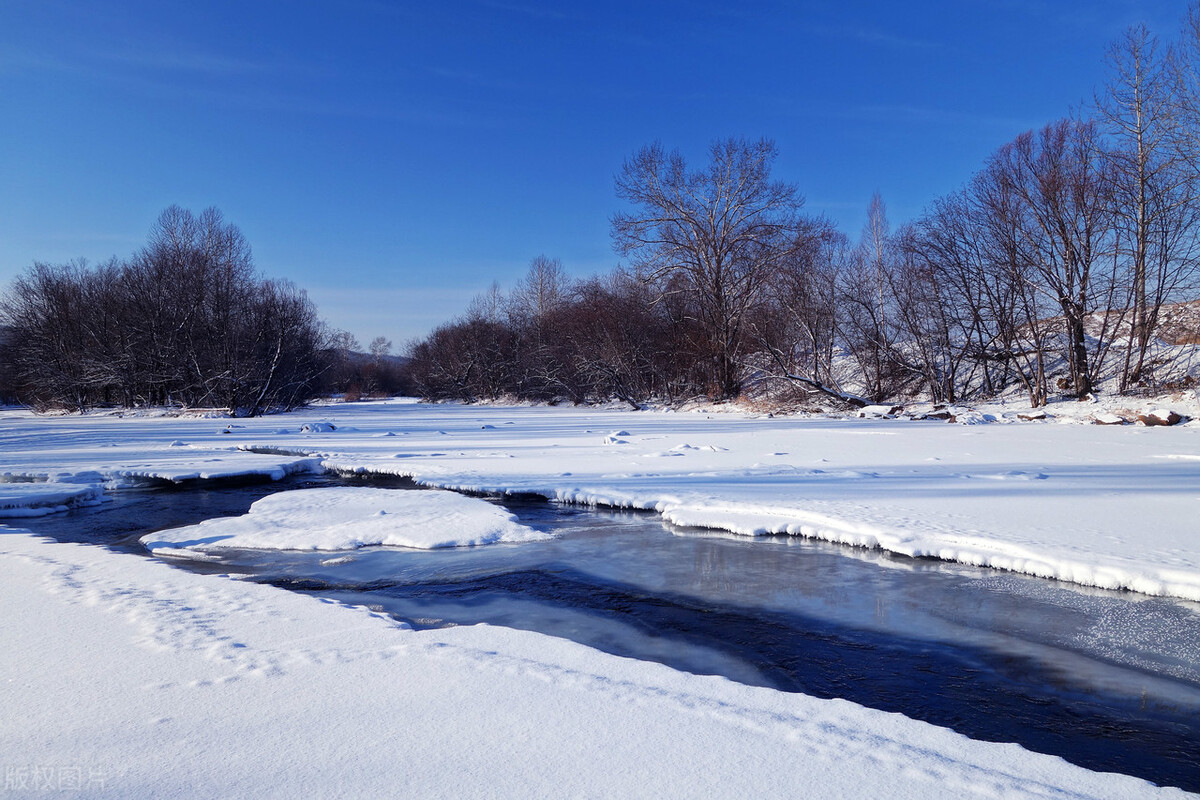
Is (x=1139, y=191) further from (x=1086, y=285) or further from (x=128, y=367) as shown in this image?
(x=128, y=367)

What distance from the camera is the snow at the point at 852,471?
5.63 meters

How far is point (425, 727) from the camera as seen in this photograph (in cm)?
262

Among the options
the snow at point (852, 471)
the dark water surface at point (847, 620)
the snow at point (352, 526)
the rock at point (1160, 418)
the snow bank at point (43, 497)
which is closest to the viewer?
the dark water surface at point (847, 620)

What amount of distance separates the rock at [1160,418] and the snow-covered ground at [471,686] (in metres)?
7.30

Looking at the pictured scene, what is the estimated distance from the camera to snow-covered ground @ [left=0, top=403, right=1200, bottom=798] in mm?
2281

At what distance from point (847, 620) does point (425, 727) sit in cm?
298

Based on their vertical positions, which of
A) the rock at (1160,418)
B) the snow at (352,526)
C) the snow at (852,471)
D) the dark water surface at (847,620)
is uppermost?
the rock at (1160,418)

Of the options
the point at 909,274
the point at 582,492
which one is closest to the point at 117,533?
the point at 582,492

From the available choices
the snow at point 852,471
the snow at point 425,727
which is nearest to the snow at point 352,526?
the snow at point 852,471

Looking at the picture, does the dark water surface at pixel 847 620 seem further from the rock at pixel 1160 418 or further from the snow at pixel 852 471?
the rock at pixel 1160 418

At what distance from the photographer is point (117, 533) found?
23.8 feet

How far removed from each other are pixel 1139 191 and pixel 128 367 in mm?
40576

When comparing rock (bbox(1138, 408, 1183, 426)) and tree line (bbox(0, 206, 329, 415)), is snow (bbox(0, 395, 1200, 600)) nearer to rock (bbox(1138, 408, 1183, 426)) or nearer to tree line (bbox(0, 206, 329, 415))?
rock (bbox(1138, 408, 1183, 426))

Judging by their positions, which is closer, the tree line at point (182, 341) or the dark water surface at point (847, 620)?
the dark water surface at point (847, 620)
